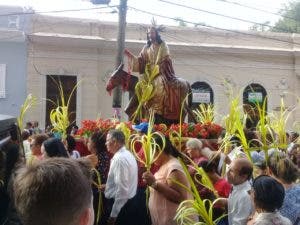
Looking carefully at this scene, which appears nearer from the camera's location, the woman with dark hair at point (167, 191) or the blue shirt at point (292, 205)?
the blue shirt at point (292, 205)

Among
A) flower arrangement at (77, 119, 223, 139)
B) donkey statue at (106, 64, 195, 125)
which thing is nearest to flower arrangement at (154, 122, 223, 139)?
flower arrangement at (77, 119, 223, 139)

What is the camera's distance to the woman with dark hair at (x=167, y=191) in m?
4.25

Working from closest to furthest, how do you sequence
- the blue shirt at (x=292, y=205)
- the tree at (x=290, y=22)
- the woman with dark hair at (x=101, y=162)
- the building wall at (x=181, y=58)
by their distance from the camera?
the blue shirt at (x=292, y=205) → the woman with dark hair at (x=101, y=162) → the building wall at (x=181, y=58) → the tree at (x=290, y=22)

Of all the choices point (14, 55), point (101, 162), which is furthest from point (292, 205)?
point (14, 55)

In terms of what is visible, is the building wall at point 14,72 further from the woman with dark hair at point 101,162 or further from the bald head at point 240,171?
the bald head at point 240,171

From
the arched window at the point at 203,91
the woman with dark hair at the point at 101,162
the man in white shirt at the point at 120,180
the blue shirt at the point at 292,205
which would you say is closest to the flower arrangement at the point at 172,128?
the woman with dark hair at the point at 101,162

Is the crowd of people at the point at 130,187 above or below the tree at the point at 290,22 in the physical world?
below

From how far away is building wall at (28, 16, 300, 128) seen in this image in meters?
20.7

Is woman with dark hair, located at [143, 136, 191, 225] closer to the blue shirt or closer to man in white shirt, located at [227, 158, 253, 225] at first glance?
man in white shirt, located at [227, 158, 253, 225]

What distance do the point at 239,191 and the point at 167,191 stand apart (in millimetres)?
579

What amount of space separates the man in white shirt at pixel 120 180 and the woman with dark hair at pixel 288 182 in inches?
62.4

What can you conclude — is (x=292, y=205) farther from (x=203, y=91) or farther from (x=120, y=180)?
(x=203, y=91)

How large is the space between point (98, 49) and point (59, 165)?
19.7 m

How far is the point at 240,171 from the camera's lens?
13.3 feet
